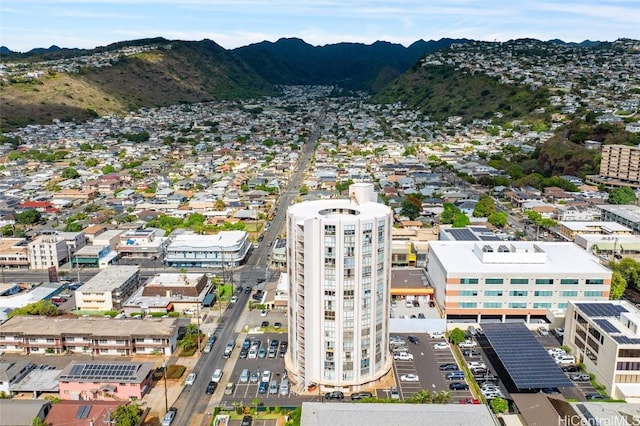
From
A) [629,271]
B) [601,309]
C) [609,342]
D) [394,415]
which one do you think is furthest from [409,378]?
[629,271]

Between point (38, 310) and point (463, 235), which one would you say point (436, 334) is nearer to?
point (463, 235)

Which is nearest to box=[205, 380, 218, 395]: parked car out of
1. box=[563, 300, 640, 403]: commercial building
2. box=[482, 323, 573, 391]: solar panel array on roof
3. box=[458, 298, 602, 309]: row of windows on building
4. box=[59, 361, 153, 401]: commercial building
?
box=[59, 361, 153, 401]: commercial building

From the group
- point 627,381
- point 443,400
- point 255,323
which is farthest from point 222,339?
point 627,381

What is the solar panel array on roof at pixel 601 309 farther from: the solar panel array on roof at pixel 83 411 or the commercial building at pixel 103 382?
the solar panel array on roof at pixel 83 411

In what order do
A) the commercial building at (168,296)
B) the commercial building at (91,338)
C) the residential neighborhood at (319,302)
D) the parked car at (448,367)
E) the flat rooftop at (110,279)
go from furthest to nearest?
the flat rooftop at (110,279) → the commercial building at (168,296) → the commercial building at (91,338) → the parked car at (448,367) → the residential neighborhood at (319,302)

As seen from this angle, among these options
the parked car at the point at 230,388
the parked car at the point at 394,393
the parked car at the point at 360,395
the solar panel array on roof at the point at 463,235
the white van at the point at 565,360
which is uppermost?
the solar panel array on roof at the point at 463,235

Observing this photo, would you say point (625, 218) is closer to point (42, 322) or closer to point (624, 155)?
point (624, 155)

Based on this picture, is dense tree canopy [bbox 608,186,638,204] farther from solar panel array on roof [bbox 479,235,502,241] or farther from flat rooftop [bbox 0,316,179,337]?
flat rooftop [bbox 0,316,179,337]

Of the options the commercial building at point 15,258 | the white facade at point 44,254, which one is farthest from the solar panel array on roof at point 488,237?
the commercial building at point 15,258
